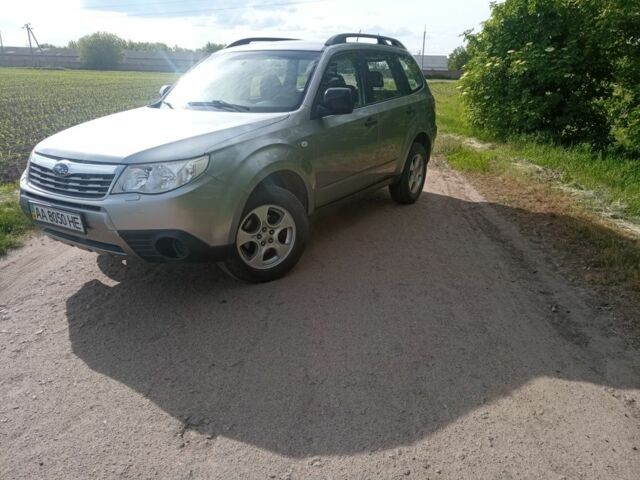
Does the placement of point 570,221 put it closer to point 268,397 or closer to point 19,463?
point 268,397

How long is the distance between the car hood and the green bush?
793cm

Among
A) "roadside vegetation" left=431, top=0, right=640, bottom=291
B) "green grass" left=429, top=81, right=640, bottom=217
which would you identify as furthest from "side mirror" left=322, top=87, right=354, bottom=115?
"green grass" left=429, top=81, right=640, bottom=217

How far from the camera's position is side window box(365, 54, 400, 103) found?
5.44 m

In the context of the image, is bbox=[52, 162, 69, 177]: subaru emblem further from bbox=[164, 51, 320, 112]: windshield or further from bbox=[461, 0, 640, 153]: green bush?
bbox=[461, 0, 640, 153]: green bush

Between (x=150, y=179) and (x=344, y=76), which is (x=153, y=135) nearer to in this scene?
(x=150, y=179)

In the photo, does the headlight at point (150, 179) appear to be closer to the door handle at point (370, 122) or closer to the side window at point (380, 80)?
the door handle at point (370, 122)

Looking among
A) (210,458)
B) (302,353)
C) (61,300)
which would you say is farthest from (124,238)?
(210,458)

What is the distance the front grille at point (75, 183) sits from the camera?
3.49m

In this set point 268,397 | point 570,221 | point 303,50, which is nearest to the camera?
point 268,397

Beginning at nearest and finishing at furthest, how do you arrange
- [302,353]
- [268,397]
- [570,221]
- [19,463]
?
[19,463], [268,397], [302,353], [570,221]

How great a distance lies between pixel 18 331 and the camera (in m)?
3.55

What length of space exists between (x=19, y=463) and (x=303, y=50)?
12.8ft

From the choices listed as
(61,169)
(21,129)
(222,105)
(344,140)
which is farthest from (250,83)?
(21,129)

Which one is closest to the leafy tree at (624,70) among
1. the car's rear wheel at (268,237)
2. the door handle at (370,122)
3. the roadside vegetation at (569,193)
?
the roadside vegetation at (569,193)
